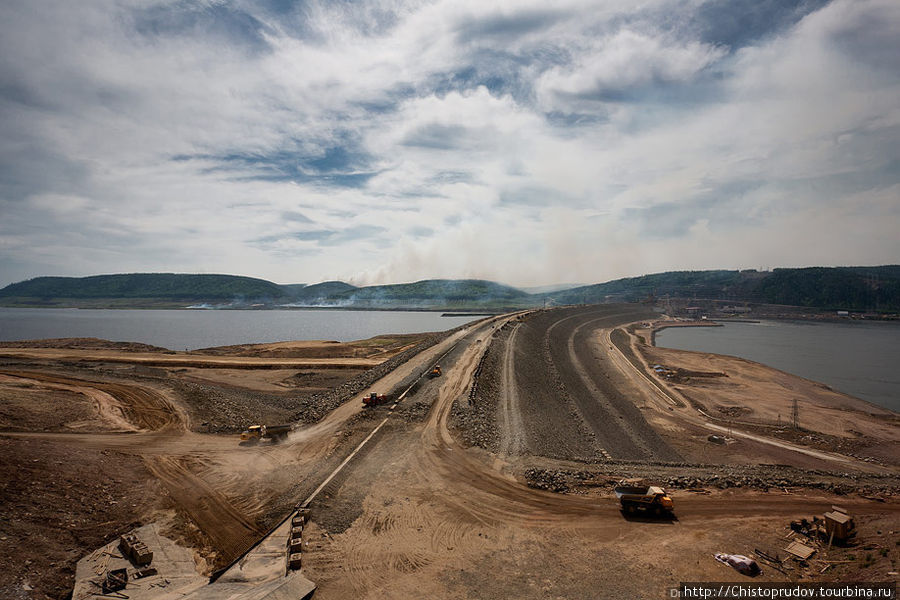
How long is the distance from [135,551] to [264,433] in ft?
43.6

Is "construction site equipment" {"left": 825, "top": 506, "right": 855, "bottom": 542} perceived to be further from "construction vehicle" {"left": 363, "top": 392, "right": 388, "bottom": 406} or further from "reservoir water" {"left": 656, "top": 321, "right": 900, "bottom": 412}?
"reservoir water" {"left": 656, "top": 321, "right": 900, "bottom": 412}

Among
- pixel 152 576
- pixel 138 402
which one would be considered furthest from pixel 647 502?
pixel 138 402

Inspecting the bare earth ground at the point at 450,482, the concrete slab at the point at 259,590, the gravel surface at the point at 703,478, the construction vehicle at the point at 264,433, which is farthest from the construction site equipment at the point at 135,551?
the gravel surface at the point at 703,478

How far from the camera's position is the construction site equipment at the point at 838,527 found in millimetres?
16188

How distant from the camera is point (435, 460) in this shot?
80.5ft

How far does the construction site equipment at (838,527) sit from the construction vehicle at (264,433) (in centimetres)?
2681

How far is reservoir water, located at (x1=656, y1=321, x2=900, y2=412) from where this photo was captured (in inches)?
2400

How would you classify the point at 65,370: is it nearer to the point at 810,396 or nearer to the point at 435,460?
the point at 435,460

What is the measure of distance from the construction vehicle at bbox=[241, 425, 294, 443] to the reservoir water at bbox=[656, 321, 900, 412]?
61925 millimetres

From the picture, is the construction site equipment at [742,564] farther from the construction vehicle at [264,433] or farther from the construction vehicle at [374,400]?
the construction vehicle at [374,400]

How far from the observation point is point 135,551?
14.6 meters

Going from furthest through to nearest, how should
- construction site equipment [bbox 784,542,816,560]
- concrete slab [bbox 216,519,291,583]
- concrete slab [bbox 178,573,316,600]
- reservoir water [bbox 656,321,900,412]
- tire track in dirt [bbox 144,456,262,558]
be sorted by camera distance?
reservoir water [bbox 656,321,900,412]
tire track in dirt [bbox 144,456,262,558]
construction site equipment [bbox 784,542,816,560]
concrete slab [bbox 216,519,291,583]
concrete slab [bbox 178,573,316,600]

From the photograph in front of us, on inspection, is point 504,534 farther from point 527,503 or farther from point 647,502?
point 647,502

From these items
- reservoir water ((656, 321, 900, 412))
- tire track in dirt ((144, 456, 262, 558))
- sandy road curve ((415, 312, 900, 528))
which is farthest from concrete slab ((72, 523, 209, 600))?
reservoir water ((656, 321, 900, 412))
